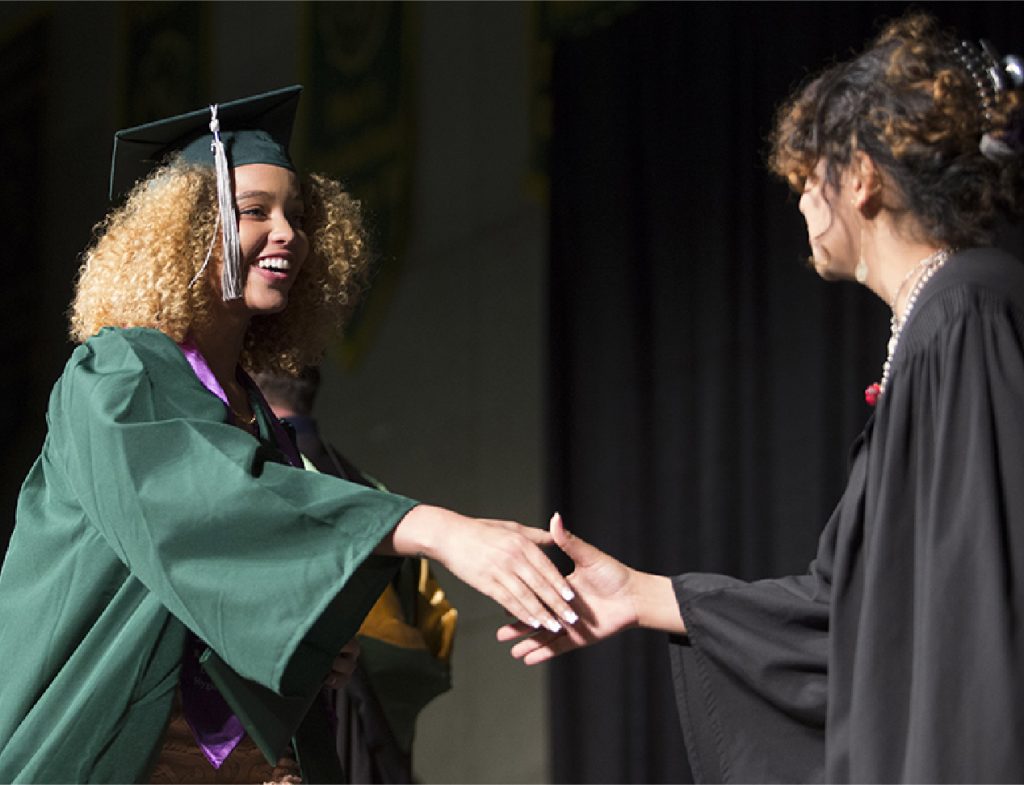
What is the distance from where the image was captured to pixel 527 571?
207 cm

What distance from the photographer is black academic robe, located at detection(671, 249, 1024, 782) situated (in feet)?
5.84

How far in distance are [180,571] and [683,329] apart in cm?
262

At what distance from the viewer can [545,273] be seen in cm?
517

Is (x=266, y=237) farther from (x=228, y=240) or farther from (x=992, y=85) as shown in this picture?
(x=992, y=85)

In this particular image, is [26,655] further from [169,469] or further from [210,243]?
[210,243]

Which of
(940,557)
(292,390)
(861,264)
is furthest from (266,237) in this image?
(292,390)

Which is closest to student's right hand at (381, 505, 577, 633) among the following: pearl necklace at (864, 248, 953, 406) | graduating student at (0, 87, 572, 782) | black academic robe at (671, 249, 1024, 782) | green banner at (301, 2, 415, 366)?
graduating student at (0, 87, 572, 782)

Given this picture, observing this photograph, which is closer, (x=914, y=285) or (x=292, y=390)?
(x=914, y=285)

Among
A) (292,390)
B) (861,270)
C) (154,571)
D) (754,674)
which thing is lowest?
(754,674)

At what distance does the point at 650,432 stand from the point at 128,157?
2.30 meters

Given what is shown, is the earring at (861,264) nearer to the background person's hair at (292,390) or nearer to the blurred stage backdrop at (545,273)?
the blurred stage backdrop at (545,273)

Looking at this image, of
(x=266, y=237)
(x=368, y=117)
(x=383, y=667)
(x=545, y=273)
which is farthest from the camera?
(x=368, y=117)

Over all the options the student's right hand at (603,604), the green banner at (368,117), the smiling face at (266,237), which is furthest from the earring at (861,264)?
the green banner at (368,117)

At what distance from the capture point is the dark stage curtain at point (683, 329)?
4.14 meters
